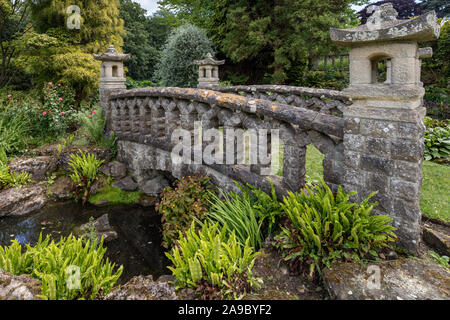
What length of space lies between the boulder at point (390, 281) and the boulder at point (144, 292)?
147 centimetres

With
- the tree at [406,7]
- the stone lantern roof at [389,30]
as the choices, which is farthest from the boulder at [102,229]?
the tree at [406,7]

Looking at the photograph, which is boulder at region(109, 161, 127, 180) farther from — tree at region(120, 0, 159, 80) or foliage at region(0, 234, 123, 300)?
tree at region(120, 0, 159, 80)

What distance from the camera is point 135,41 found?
1008 inches

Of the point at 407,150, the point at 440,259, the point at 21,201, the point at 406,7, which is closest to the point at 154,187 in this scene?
the point at 21,201

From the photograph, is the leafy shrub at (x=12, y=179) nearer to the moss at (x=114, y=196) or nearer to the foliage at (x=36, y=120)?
the foliage at (x=36, y=120)

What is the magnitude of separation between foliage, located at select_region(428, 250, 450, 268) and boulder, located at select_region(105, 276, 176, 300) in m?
2.72

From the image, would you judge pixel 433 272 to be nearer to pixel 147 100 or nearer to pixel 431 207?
pixel 431 207

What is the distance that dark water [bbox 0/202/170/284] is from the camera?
521 cm

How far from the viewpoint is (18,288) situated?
2.53 meters

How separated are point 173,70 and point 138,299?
51.9 ft

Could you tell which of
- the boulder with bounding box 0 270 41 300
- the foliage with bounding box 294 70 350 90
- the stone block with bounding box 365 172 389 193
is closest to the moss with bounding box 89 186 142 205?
the boulder with bounding box 0 270 41 300

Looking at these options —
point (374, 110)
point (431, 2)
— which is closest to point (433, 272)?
point (374, 110)

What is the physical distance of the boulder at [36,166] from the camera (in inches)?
293

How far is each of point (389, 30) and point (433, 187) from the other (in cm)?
329
